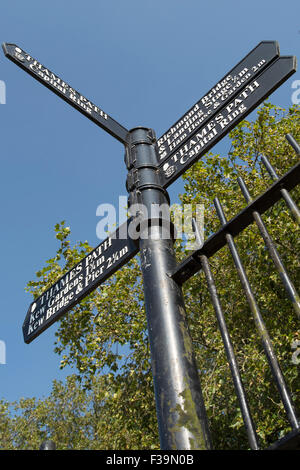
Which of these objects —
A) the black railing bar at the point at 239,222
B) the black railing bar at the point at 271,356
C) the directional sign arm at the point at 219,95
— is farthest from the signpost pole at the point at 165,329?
the black railing bar at the point at 271,356

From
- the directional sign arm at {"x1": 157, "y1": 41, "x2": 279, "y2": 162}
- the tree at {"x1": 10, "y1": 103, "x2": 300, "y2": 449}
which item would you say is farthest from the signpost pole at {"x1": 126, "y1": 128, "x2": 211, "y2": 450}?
the tree at {"x1": 10, "y1": 103, "x2": 300, "y2": 449}

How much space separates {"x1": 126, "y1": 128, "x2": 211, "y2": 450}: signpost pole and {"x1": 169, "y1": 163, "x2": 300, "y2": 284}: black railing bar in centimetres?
11

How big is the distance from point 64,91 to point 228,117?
164 centimetres

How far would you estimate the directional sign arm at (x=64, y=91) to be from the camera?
12.2 ft

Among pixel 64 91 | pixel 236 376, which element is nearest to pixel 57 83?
pixel 64 91

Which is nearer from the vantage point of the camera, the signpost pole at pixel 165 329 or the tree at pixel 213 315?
Answer: the signpost pole at pixel 165 329

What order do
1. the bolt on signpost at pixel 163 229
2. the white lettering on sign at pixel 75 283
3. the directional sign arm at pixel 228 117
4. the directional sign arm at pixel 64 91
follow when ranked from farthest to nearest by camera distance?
the directional sign arm at pixel 64 91
the white lettering on sign at pixel 75 283
the directional sign arm at pixel 228 117
the bolt on signpost at pixel 163 229

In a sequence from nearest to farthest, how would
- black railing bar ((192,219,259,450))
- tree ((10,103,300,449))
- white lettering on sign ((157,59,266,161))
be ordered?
black railing bar ((192,219,259,450))
white lettering on sign ((157,59,266,161))
tree ((10,103,300,449))

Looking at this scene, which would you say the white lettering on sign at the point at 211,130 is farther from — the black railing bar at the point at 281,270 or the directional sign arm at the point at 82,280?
the black railing bar at the point at 281,270

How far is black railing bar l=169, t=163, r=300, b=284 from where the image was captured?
216 cm

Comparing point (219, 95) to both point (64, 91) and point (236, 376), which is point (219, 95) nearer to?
point (64, 91)

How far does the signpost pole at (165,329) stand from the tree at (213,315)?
5872 millimetres

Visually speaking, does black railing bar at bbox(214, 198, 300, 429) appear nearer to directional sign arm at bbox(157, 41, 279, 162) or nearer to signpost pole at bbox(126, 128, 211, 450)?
→ signpost pole at bbox(126, 128, 211, 450)

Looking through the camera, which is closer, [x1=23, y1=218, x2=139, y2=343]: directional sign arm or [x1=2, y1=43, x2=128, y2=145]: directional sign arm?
[x1=23, y1=218, x2=139, y2=343]: directional sign arm
